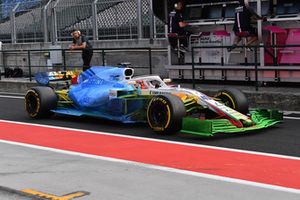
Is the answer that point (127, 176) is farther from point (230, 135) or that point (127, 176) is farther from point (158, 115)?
point (230, 135)

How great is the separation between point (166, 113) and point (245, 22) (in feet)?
19.7

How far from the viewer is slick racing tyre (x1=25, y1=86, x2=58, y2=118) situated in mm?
11562

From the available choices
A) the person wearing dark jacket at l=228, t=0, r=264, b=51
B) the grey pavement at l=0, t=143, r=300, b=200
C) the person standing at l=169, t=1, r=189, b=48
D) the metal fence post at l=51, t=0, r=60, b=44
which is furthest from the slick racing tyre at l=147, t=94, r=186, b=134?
the metal fence post at l=51, t=0, r=60, b=44

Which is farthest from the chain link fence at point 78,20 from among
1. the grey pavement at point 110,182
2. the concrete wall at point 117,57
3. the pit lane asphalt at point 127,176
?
the grey pavement at point 110,182

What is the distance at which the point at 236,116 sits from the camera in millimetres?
9102

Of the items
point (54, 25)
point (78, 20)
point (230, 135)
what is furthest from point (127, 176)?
point (54, 25)

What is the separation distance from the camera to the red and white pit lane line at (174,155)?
6492 mm

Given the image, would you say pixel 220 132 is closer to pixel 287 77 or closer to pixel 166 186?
pixel 166 186

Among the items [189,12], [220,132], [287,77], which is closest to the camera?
[220,132]

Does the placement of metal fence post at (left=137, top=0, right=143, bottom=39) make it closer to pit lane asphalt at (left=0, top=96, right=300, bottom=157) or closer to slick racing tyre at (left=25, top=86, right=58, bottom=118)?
pit lane asphalt at (left=0, top=96, right=300, bottom=157)

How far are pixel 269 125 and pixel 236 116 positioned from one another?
75 centimetres

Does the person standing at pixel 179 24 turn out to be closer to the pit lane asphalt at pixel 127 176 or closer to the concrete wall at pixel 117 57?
the concrete wall at pixel 117 57

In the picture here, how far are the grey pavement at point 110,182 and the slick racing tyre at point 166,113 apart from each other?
6.21 ft

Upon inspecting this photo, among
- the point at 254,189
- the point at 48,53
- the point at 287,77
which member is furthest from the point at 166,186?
the point at 48,53
